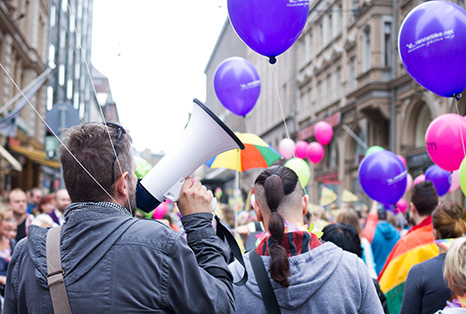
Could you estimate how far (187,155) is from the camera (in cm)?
194

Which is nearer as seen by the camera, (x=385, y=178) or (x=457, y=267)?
(x=457, y=267)

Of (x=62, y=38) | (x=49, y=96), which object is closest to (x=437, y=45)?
(x=49, y=96)

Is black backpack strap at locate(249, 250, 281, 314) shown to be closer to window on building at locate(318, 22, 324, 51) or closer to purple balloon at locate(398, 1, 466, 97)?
purple balloon at locate(398, 1, 466, 97)

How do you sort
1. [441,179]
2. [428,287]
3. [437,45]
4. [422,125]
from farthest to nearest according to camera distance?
[422,125] → [441,179] → [437,45] → [428,287]

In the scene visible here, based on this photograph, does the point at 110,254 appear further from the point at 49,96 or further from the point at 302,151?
the point at 49,96

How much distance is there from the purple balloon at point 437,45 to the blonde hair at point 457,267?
1.84m

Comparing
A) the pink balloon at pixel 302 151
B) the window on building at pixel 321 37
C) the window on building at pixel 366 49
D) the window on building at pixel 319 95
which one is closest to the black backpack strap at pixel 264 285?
the pink balloon at pixel 302 151

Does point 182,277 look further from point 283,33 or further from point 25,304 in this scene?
point 283,33

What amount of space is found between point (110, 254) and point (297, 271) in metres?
0.77

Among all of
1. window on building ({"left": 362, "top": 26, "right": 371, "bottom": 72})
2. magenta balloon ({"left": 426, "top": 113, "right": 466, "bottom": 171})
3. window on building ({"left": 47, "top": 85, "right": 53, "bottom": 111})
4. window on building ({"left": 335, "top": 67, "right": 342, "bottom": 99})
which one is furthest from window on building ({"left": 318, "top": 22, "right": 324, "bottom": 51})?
magenta balloon ({"left": 426, "top": 113, "right": 466, "bottom": 171})

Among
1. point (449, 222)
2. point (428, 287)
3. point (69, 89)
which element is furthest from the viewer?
point (69, 89)

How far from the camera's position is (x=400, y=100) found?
59.3 feet

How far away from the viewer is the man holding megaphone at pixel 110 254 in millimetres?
1518

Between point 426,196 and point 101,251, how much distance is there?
117 inches
